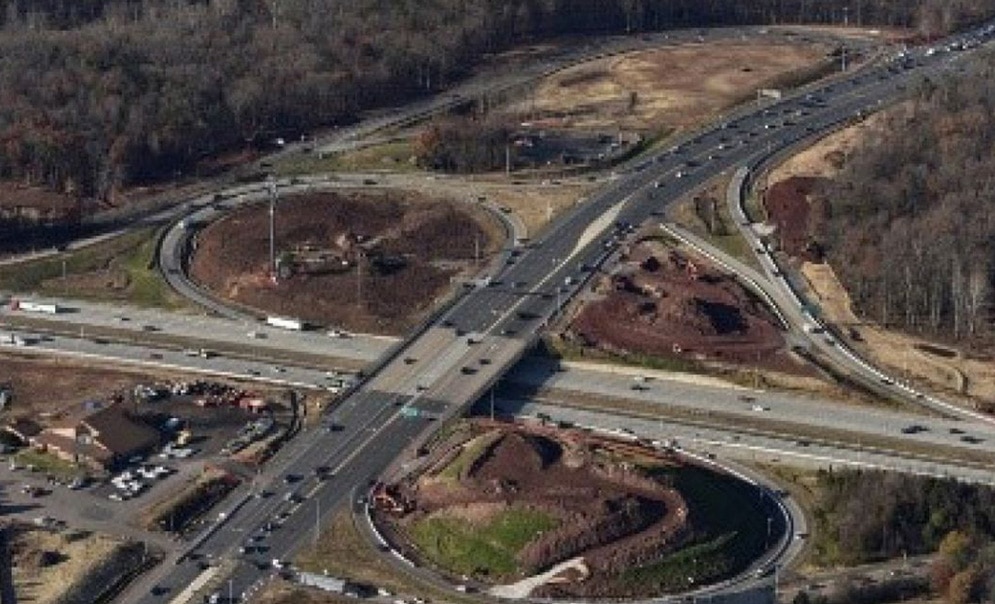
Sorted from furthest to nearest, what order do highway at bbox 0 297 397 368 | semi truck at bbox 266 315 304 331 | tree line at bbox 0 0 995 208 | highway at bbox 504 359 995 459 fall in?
tree line at bbox 0 0 995 208, semi truck at bbox 266 315 304 331, highway at bbox 0 297 397 368, highway at bbox 504 359 995 459

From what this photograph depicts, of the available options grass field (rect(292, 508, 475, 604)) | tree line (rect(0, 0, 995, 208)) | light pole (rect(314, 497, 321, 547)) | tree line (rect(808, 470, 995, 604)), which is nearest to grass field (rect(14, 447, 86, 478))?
light pole (rect(314, 497, 321, 547))

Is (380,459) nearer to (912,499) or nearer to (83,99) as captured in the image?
(912,499)

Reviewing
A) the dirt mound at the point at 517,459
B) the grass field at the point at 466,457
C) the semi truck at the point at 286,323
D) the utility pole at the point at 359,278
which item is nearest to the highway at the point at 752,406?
the dirt mound at the point at 517,459

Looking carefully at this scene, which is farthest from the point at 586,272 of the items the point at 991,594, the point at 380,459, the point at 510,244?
the point at 991,594

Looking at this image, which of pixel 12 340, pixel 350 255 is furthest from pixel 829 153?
pixel 12 340

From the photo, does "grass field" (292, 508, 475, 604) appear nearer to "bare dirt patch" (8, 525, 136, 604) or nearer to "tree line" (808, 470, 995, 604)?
"bare dirt patch" (8, 525, 136, 604)
